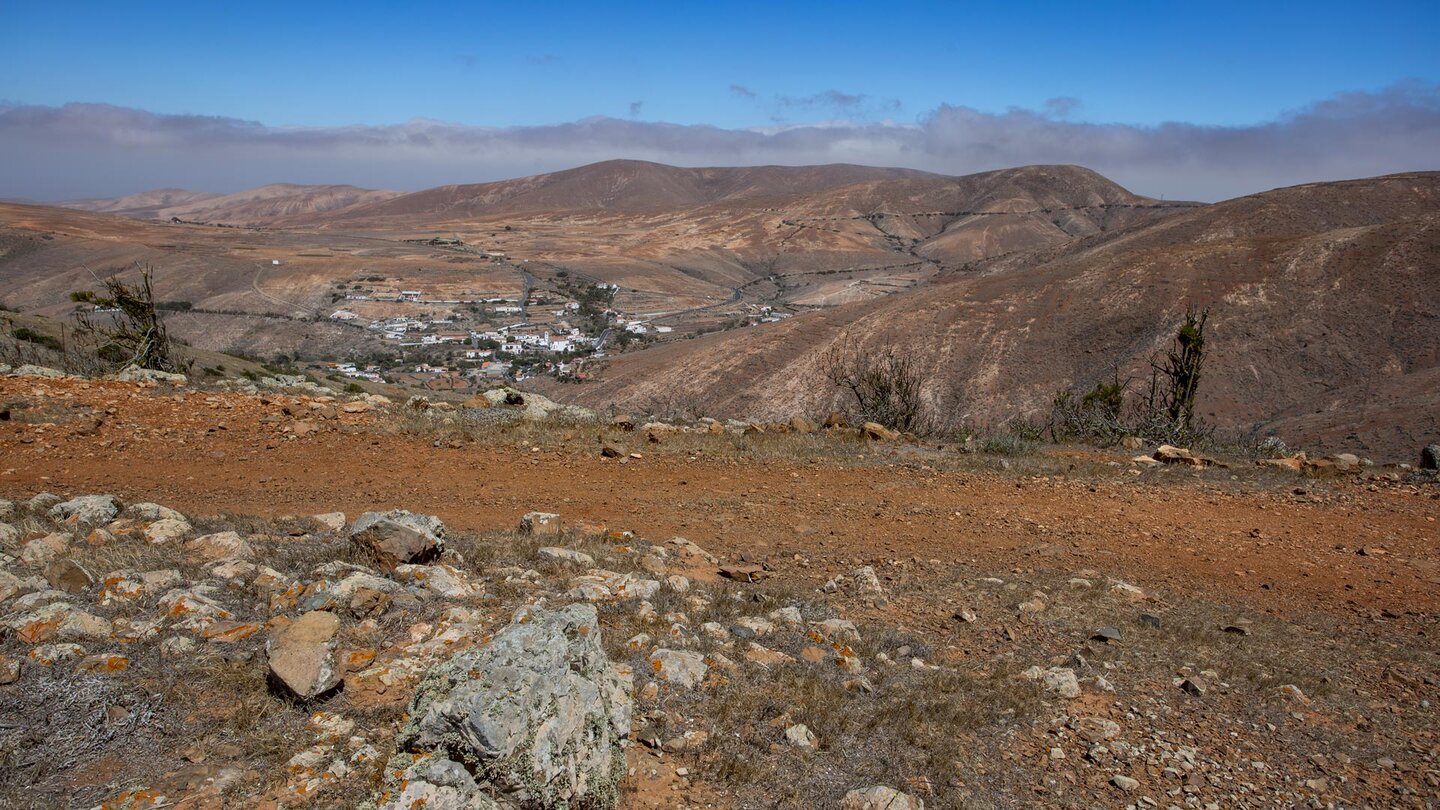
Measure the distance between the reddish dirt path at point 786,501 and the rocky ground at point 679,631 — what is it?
55 mm

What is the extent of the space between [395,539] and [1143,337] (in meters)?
37.5

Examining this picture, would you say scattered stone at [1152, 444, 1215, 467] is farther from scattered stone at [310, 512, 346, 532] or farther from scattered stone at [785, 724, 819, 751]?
scattered stone at [310, 512, 346, 532]

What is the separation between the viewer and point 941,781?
4.00 m

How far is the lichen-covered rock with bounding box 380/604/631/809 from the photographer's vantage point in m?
3.02

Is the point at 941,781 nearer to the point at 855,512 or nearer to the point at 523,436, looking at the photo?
the point at 855,512

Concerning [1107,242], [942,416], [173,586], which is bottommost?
[942,416]

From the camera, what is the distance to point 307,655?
3.85 meters

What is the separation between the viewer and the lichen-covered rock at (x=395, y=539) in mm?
5770

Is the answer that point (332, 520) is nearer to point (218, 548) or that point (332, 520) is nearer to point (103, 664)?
point (218, 548)

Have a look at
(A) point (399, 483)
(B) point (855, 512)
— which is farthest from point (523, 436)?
(B) point (855, 512)

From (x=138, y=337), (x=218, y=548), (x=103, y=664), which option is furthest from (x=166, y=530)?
(x=138, y=337)

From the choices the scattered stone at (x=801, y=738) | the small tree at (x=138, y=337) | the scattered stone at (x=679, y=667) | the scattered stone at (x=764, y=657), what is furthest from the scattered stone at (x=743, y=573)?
the small tree at (x=138, y=337)

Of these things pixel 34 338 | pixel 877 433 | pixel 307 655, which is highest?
pixel 307 655

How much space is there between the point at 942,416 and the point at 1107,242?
1494 inches
